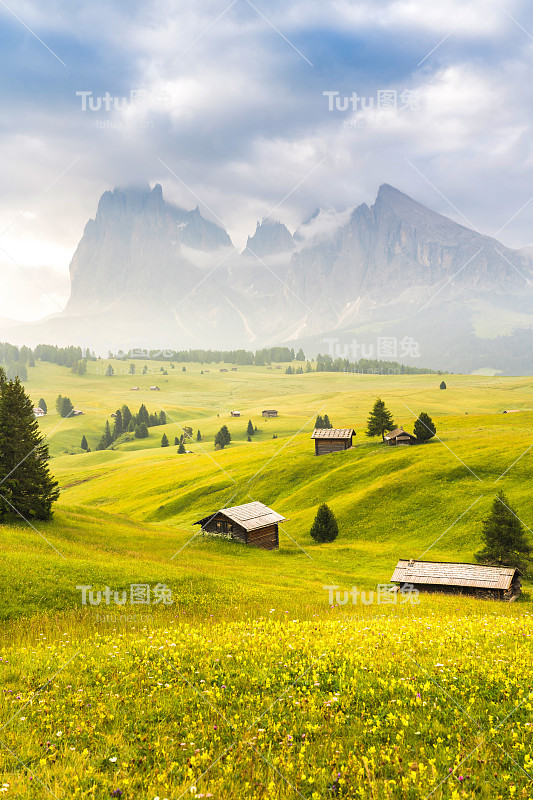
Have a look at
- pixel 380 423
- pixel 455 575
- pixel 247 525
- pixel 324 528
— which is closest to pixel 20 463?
pixel 247 525

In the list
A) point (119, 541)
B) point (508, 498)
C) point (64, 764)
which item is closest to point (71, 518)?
point (119, 541)

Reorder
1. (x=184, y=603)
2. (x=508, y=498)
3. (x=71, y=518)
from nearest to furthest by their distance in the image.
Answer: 1. (x=184, y=603)
2. (x=71, y=518)
3. (x=508, y=498)

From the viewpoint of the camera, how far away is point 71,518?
45500 mm

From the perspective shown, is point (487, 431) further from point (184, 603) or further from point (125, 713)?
point (125, 713)

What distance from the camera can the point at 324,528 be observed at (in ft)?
188

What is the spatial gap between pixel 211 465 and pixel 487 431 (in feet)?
204

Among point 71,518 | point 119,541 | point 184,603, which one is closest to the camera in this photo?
point 184,603

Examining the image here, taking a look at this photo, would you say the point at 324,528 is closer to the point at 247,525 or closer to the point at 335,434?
the point at 247,525

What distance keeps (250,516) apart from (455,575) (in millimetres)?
24227

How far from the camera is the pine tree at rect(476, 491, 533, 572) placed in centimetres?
4056

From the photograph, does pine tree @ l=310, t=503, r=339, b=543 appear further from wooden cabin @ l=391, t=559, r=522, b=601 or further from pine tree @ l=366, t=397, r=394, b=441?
pine tree @ l=366, t=397, r=394, b=441

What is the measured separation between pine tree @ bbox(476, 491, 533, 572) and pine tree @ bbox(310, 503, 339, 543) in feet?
65.3

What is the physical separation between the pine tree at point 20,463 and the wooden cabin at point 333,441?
59.2 meters

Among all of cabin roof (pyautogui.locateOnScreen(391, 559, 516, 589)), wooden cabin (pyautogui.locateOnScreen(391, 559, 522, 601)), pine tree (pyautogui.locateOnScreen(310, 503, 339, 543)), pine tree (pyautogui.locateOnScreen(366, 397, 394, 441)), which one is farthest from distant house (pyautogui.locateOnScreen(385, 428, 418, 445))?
cabin roof (pyautogui.locateOnScreen(391, 559, 516, 589))
